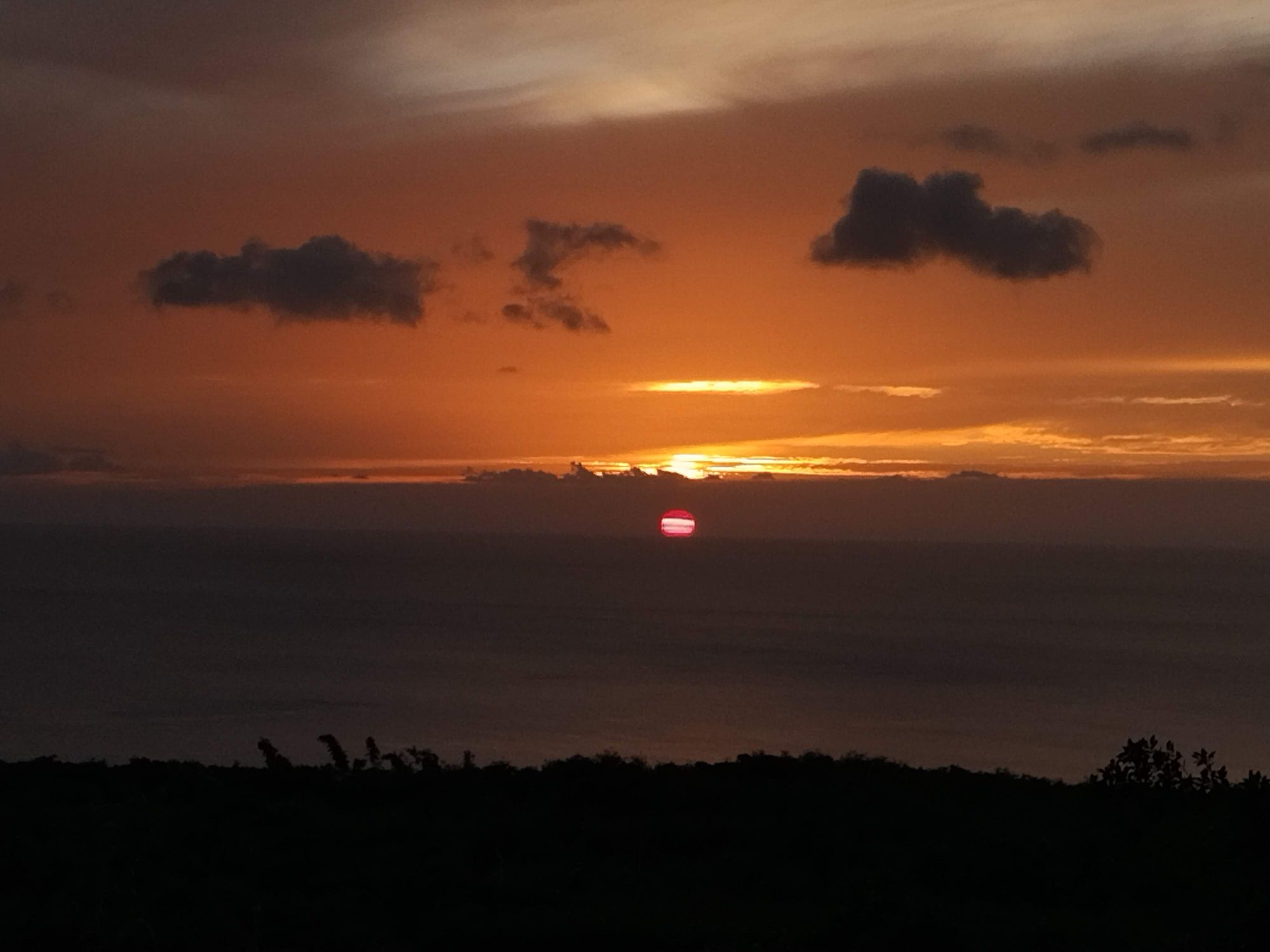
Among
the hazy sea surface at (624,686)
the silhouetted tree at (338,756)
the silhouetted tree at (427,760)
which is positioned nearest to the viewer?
the silhouetted tree at (338,756)

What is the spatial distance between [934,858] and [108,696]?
325 ft

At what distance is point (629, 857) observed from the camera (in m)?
16.1

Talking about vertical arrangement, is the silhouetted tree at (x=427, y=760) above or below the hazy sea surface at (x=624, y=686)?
above

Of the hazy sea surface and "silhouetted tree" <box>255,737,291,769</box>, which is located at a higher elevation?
"silhouetted tree" <box>255,737,291,769</box>

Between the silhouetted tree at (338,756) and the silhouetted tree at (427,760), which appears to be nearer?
the silhouetted tree at (338,756)

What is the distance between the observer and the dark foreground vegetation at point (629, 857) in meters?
12.7

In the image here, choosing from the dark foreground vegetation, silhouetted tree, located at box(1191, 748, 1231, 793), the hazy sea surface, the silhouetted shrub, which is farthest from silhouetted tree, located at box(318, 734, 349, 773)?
the hazy sea surface

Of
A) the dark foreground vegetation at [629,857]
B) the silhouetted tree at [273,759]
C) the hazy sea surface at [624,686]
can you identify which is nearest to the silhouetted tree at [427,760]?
the dark foreground vegetation at [629,857]

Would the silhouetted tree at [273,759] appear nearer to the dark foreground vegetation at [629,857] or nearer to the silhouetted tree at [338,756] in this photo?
the dark foreground vegetation at [629,857]

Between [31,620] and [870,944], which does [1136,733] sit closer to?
[870,944]

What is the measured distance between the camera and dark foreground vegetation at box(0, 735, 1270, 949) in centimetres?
1270

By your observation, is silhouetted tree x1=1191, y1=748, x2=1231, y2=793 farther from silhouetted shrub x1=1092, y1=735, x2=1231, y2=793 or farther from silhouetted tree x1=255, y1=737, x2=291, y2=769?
silhouetted tree x1=255, y1=737, x2=291, y2=769

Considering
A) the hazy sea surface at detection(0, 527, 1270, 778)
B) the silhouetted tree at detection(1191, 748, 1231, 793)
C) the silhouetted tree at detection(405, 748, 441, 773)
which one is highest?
the silhouetted tree at detection(405, 748, 441, 773)

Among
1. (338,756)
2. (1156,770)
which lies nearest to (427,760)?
(338,756)
